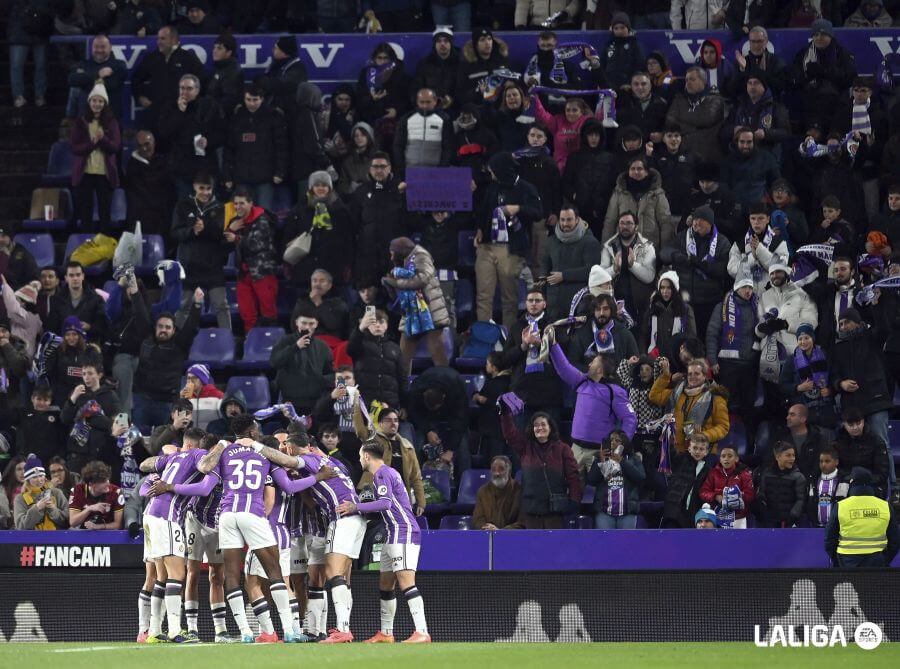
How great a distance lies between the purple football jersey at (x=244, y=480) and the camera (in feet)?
46.9

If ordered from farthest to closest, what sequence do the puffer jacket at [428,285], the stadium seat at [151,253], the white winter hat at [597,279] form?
the stadium seat at [151,253] → the puffer jacket at [428,285] → the white winter hat at [597,279]

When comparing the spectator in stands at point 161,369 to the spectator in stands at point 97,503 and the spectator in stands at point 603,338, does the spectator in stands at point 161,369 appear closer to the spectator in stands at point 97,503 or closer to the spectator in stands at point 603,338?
the spectator in stands at point 97,503

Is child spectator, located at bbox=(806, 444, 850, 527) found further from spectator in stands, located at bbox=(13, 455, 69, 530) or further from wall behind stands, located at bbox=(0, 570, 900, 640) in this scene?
spectator in stands, located at bbox=(13, 455, 69, 530)

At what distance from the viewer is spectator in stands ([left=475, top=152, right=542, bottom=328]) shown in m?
19.6

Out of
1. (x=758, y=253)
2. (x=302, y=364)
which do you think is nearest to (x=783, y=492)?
(x=758, y=253)

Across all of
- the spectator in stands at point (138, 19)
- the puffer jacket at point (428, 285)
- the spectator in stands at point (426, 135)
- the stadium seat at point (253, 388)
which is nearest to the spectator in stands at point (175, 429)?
the stadium seat at point (253, 388)

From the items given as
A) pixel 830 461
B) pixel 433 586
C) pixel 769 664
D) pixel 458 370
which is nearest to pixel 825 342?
pixel 830 461

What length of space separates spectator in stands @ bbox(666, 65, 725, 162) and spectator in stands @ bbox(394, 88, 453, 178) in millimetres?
2667

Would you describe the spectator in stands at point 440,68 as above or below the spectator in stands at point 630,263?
above

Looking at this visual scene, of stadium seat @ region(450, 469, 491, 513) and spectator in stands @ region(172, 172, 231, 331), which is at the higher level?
spectator in stands @ region(172, 172, 231, 331)

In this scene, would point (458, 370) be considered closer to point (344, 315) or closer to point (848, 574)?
point (344, 315)

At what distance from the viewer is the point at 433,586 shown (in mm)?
15531

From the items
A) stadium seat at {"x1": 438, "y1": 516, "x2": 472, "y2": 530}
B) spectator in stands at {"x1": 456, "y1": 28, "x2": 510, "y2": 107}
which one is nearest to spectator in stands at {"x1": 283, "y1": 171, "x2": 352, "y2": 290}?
spectator in stands at {"x1": 456, "y1": 28, "x2": 510, "y2": 107}

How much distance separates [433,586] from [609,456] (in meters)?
2.42
